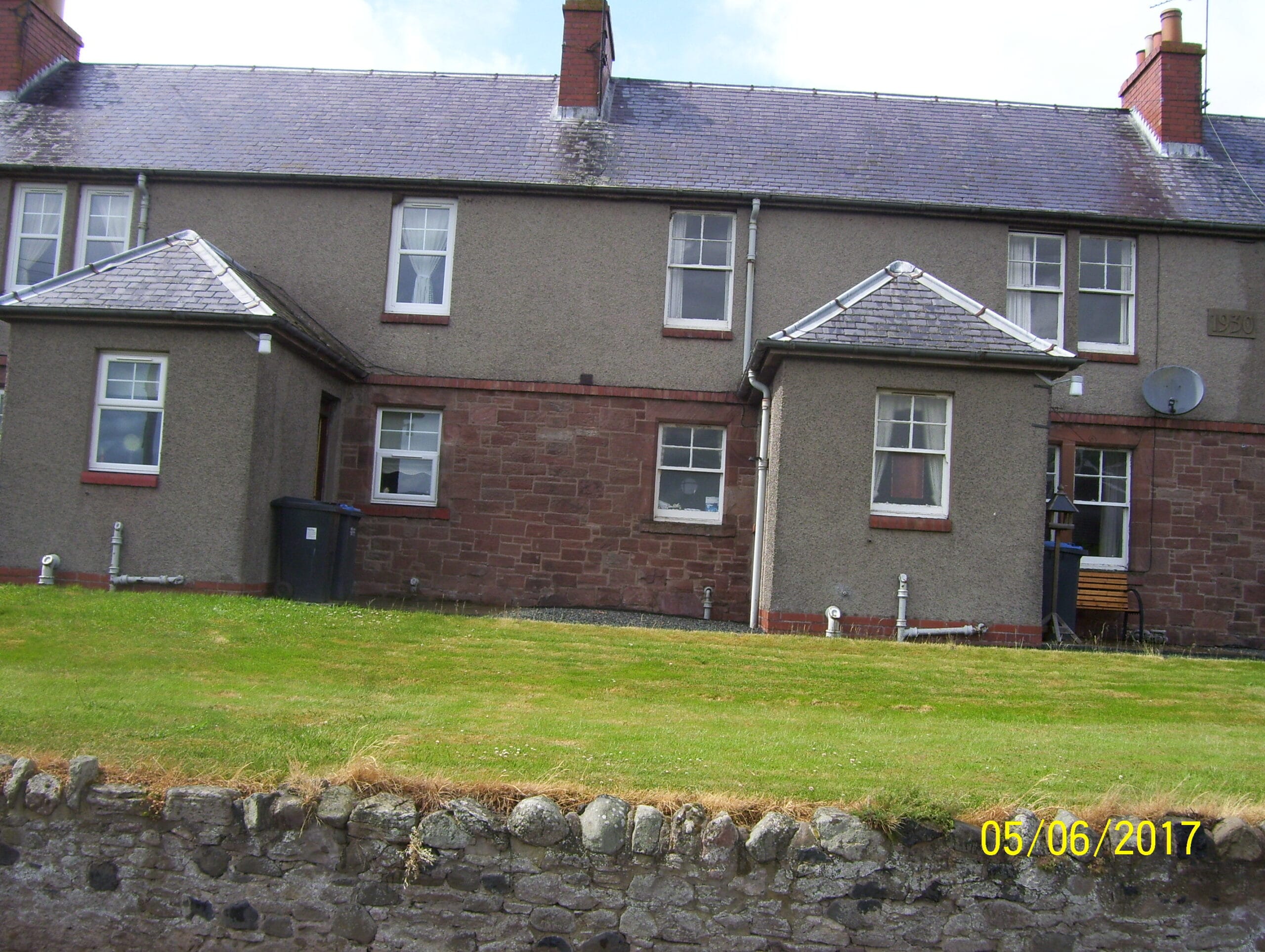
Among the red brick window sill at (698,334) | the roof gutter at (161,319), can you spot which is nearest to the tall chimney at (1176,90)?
the red brick window sill at (698,334)

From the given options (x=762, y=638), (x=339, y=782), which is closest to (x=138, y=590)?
(x=762, y=638)

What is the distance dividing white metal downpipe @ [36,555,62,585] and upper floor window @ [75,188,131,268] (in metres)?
5.60

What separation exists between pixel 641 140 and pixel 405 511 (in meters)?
6.85

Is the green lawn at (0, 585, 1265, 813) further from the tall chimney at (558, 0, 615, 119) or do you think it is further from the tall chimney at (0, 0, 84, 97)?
the tall chimney at (0, 0, 84, 97)

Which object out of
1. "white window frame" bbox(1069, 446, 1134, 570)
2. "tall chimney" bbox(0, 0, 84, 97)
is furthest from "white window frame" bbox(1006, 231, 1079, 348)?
"tall chimney" bbox(0, 0, 84, 97)

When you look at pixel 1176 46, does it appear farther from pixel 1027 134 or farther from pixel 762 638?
pixel 762 638

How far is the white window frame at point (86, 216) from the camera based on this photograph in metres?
16.4

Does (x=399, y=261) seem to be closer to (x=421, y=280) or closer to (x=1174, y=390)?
(x=421, y=280)

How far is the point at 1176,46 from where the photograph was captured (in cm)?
1777

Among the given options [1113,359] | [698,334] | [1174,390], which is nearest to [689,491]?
[698,334]

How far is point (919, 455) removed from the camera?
515 inches

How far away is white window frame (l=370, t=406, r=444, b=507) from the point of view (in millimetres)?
15773

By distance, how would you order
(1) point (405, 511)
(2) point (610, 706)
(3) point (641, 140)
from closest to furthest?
1. (2) point (610, 706)
2. (1) point (405, 511)
3. (3) point (641, 140)

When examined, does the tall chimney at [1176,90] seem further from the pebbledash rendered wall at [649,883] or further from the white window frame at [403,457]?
the pebbledash rendered wall at [649,883]
